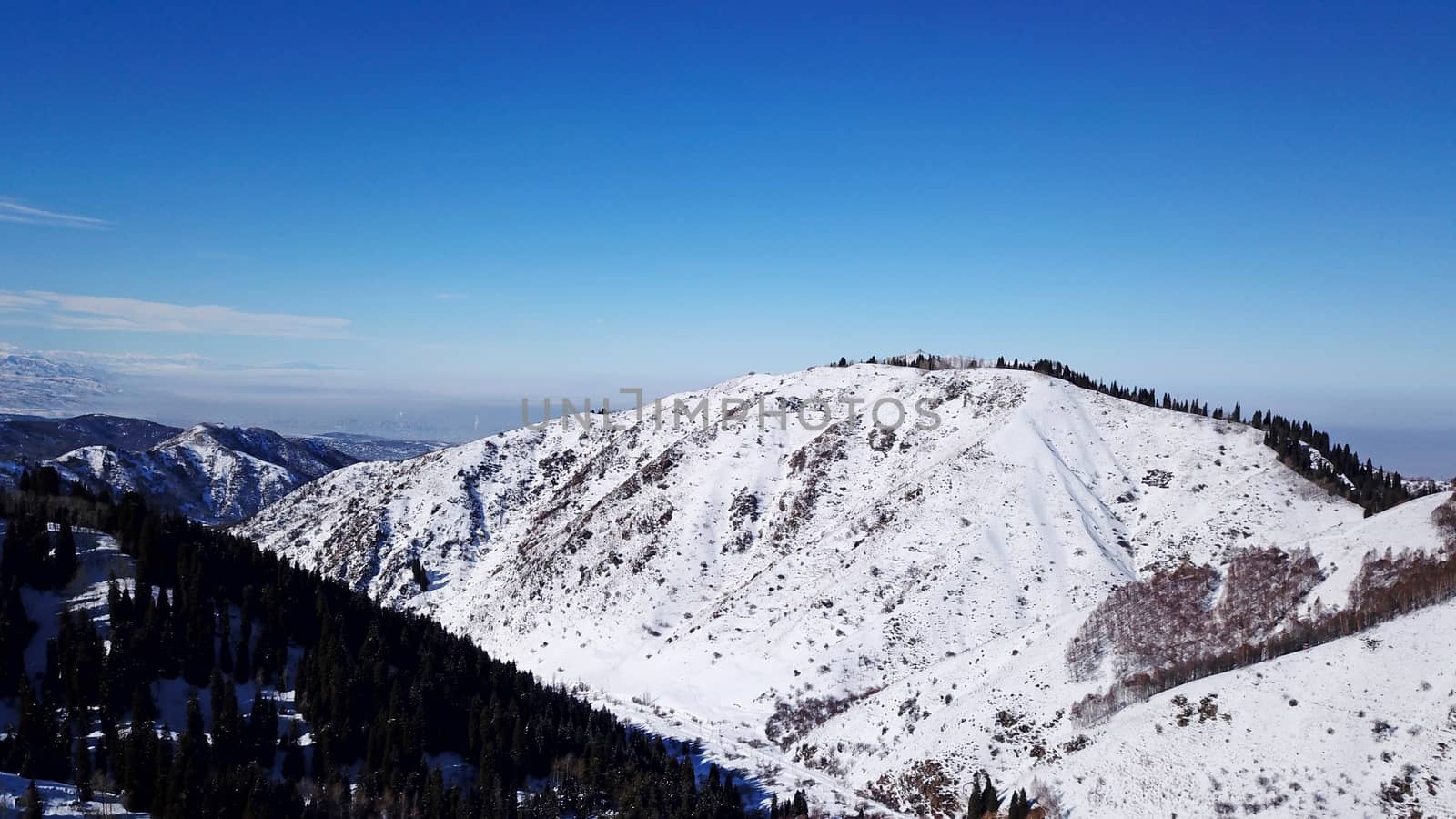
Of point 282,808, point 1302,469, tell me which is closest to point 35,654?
point 282,808

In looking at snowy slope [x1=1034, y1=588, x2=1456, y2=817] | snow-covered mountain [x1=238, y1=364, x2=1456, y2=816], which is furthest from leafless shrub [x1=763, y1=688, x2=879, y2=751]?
snowy slope [x1=1034, y1=588, x2=1456, y2=817]

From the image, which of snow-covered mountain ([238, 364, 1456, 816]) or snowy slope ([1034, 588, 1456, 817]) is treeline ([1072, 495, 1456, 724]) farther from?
snowy slope ([1034, 588, 1456, 817])

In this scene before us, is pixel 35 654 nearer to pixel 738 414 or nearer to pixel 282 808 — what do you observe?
pixel 282 808

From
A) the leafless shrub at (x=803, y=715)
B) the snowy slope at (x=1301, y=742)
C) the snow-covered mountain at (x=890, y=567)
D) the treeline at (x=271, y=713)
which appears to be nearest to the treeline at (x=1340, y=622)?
the snow-covered mountain at (x=890, y=567)

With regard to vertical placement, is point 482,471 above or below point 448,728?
above

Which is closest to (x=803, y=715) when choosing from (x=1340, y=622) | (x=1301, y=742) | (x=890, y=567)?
(x=890, y=567)
